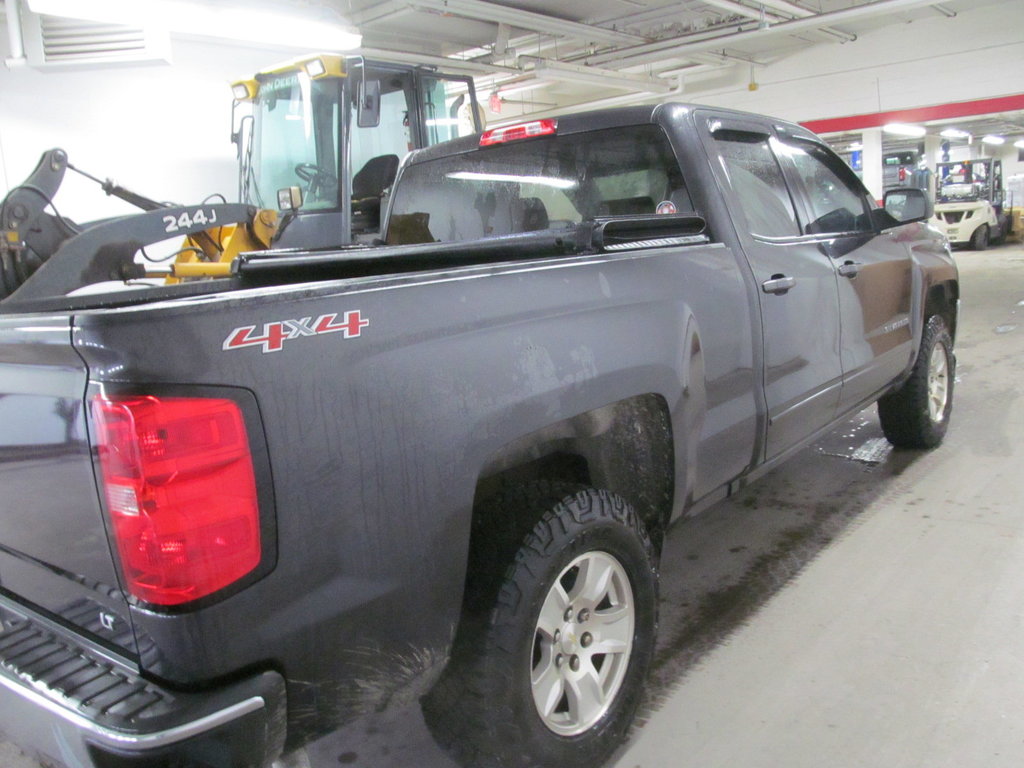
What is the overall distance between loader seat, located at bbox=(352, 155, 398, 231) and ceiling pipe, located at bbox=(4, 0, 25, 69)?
4202 millimetres

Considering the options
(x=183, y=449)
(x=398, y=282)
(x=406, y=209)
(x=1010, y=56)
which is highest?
(x=1010, y=56)

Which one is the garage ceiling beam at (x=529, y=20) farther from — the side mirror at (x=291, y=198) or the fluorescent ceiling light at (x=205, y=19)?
the side mirror at (x=291, y=198)

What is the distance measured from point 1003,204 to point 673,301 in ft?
86.3

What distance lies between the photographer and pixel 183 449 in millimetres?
1342

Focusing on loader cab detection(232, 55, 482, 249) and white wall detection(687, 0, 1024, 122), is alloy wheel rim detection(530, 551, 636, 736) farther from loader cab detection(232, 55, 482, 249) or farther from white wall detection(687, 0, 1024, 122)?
white wall detection(687, 0, 1024, 122)

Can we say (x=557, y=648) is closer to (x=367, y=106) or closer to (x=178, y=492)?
(x=178, y=492)

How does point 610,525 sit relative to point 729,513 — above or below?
above

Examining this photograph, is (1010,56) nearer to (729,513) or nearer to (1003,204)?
(1003,204)

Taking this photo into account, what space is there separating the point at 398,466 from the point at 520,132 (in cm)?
207

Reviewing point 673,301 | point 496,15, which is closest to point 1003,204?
point 496,15

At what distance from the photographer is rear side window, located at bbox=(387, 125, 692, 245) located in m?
3.04

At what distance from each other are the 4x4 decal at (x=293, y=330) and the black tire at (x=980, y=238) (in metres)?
23.7

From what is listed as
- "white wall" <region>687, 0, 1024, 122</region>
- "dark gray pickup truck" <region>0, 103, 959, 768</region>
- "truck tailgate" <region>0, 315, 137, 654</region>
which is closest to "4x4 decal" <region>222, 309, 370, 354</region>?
"dark gray pickup truck" <region>0, 103, 959, 768</region>

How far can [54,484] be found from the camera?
152 centimetres
